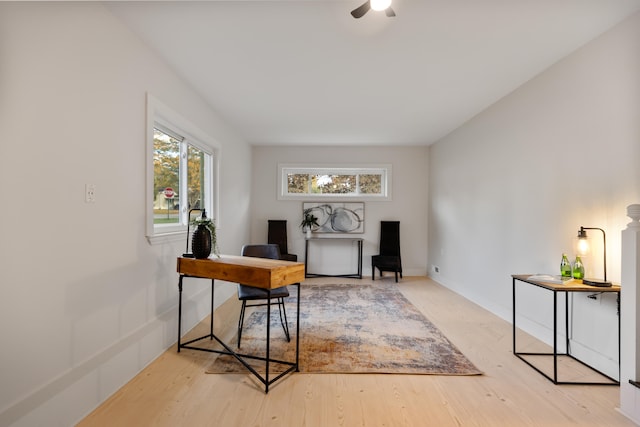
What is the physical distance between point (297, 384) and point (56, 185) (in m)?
1.87

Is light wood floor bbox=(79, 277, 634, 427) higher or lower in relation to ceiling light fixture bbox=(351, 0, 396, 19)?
lower

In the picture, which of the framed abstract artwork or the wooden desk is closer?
the wooden desk

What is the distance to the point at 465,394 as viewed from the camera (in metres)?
2.07

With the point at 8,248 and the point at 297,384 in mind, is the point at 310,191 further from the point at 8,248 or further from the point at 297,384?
the point at 8,248

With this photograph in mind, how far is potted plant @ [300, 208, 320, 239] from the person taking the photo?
19.3 ft

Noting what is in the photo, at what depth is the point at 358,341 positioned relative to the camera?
9.43 feet

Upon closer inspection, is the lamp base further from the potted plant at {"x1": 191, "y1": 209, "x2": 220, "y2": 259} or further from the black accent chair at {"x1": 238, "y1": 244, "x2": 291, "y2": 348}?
the potted plant at {"x1": 191, "y1": 209, "x2": 220, "y2": 259}

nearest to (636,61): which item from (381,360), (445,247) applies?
(381,360)

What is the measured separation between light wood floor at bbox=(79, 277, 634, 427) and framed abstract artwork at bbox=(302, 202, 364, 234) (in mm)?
3683

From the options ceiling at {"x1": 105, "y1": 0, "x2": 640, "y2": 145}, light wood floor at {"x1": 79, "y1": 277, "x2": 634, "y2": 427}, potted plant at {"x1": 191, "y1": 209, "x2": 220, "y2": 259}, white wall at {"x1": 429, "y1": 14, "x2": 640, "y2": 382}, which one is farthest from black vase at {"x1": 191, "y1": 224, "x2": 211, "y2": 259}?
white wall at {"x1": 429, "y1": 14, "x2": 640, "y2": 382}

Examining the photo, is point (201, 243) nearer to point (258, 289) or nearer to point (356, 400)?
point (258, 289)

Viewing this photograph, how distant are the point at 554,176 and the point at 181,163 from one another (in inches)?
141

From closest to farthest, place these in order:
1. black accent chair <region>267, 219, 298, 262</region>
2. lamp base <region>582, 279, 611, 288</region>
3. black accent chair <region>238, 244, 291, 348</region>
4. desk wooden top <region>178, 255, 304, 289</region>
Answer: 1. desk wooden top <region>178, 255, 304, 289</region>
2. lamp base <region>582, 279, 611, 288</region>
3. black accent chair <region>238, 244, 291, 348</region>
4. black accent chair <region>267, 219, 298, 262</region>

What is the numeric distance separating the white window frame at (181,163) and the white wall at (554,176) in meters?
3.41
